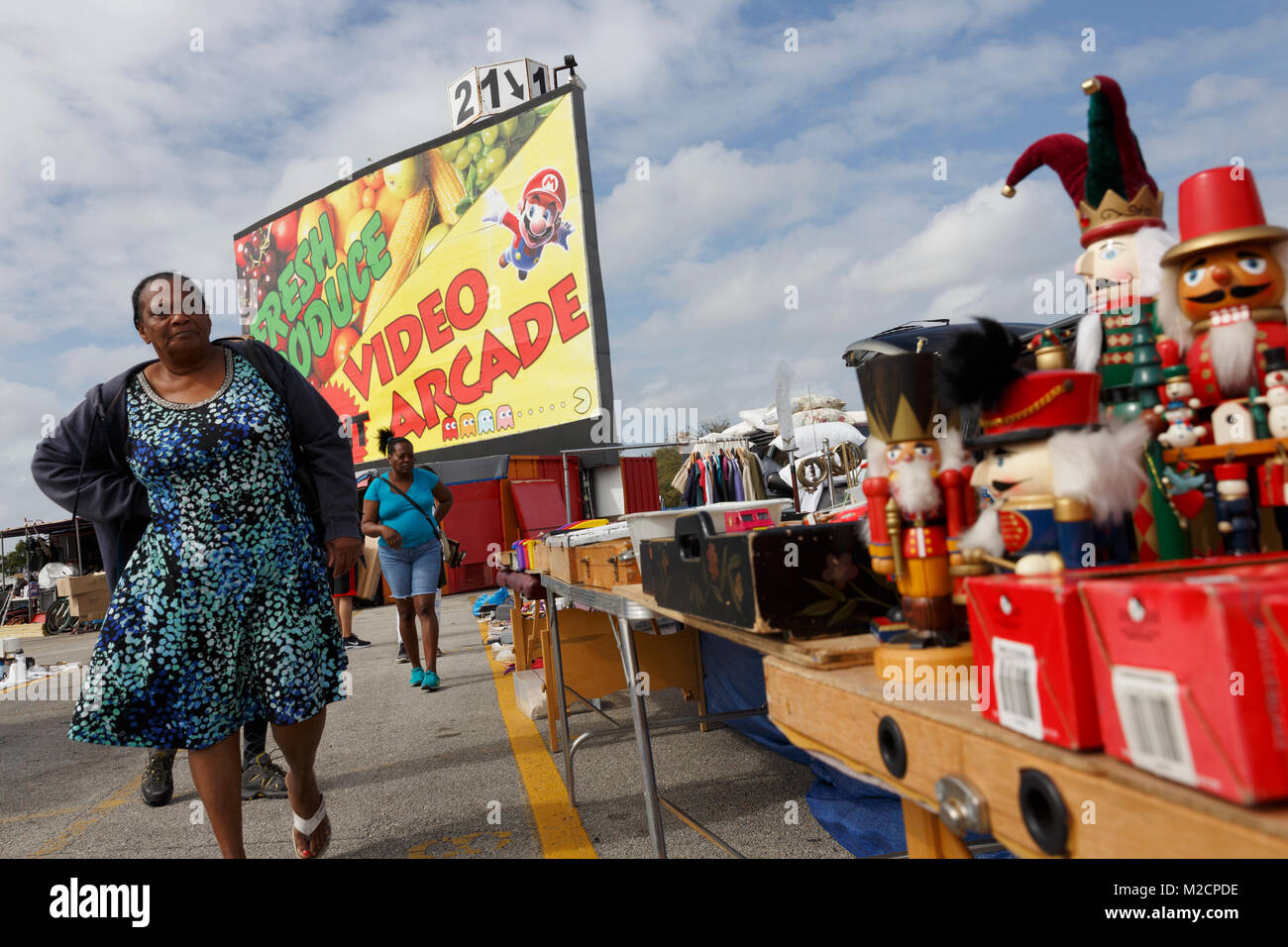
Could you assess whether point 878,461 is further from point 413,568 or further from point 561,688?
point 413,568

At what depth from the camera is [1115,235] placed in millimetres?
1257

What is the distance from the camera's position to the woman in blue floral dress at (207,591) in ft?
7.57

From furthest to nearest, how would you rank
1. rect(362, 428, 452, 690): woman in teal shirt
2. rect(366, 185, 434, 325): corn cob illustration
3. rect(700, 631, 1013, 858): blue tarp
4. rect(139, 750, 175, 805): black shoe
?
1. rect(366, 185, 434, 325): corn cob illustration
2. rect(362, 428, 452, 690): woman in teal shirt
3. rect(139, 750, 175, 805): black shoe
4. rect(700, 631, 1013, 858): blue tarp

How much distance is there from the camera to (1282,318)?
109cm

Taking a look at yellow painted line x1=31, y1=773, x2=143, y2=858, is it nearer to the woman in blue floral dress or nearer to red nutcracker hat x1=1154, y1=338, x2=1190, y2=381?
the woman in blue floral dress

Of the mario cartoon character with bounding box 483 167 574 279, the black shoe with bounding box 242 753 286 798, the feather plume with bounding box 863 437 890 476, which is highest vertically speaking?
the mario cartoon character with bounding box 483 167 574 279

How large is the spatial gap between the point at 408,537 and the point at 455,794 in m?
2.54

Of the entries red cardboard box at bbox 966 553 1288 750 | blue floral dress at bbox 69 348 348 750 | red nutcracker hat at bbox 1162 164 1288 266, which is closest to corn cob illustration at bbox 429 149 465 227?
blue floral dress at bbox 69 348 348 750

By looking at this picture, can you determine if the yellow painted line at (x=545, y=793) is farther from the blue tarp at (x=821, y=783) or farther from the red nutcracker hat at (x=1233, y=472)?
the red nutcracker hat at (x=1233, y=472)

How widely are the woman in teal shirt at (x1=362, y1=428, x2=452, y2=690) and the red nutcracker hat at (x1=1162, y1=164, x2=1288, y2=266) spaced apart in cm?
520

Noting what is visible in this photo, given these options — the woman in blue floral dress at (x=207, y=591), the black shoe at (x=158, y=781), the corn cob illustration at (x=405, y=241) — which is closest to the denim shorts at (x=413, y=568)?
the black shoe at (x=158, y=781)

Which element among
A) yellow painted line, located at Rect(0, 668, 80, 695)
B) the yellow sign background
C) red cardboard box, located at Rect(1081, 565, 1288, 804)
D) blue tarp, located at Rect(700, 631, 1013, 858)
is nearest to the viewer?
red cardboard box, located at Rect(1081, 565, 1288, 804)

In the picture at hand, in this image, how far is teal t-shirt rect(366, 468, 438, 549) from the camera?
19.1 feet
